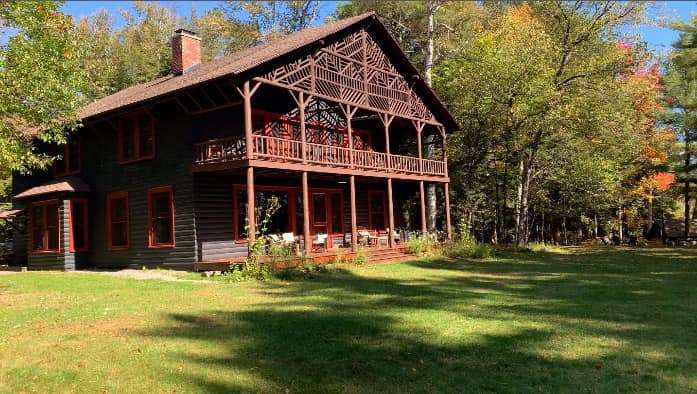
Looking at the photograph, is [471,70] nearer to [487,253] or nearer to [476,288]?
[487,253]

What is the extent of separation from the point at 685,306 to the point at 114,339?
9.34 metres

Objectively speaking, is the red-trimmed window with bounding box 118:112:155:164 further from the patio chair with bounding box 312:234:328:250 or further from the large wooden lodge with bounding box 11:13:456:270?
the patio chair with bounding box 312:234:328:250

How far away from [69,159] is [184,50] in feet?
21.0

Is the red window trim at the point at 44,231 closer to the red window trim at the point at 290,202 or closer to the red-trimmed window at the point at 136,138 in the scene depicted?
the red-trimmed window at the point at 136,138

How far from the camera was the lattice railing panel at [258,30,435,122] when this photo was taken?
18219 mm

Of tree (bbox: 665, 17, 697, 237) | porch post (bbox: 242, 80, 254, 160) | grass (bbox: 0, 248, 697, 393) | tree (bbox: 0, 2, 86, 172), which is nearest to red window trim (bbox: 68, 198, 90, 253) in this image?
tree (bbox: 0, 2, 86, 172)

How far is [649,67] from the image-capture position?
132ft

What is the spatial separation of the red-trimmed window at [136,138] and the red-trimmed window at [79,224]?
2.68 m

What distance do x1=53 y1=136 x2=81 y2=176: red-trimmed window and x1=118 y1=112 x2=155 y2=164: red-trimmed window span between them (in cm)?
300

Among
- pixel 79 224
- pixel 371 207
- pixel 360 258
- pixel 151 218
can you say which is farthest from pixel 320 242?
pixel 79 224

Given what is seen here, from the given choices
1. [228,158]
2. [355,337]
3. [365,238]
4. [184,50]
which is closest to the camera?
[355,337]

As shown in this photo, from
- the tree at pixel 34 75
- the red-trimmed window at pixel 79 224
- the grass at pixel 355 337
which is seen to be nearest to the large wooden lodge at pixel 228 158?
the red-trimmed window at pixel 79 224

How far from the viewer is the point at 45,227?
20.9m

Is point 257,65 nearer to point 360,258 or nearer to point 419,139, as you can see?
point 360,258
